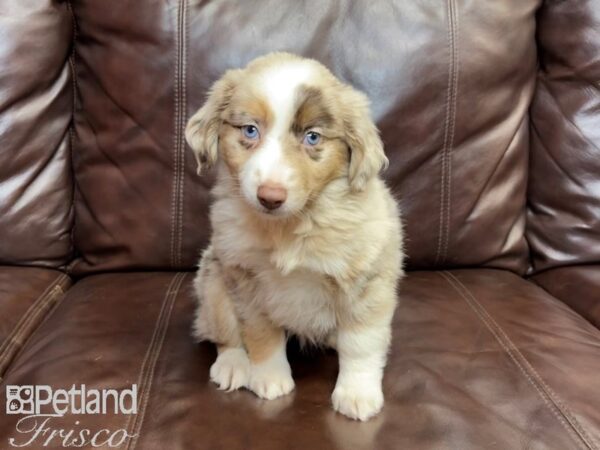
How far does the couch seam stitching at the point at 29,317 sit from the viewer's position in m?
1.52

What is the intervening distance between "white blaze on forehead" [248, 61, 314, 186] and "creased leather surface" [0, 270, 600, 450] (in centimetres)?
51

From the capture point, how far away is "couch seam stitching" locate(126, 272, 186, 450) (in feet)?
4.09

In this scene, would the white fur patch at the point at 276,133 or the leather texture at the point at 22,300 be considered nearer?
the white fur patch at the point at 276,133

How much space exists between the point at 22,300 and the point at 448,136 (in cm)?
133

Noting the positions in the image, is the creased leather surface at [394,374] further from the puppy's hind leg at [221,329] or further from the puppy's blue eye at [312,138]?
the puppy's blue eye at [312,138]

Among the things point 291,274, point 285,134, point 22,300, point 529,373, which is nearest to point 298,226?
point 291,274

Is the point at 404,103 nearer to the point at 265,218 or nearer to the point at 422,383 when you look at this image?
the point at 265,218

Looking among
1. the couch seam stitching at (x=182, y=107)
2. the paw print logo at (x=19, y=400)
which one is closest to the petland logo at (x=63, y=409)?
the paw print logo at (x=19, y=400)

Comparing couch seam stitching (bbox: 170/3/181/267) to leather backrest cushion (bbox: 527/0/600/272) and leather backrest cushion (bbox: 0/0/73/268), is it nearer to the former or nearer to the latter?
leather backrest cushion (bbox: 0/0/73/268)

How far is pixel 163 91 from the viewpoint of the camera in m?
1.86

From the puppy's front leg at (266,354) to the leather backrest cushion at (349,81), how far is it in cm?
57

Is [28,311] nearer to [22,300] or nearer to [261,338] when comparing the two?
[22,300]

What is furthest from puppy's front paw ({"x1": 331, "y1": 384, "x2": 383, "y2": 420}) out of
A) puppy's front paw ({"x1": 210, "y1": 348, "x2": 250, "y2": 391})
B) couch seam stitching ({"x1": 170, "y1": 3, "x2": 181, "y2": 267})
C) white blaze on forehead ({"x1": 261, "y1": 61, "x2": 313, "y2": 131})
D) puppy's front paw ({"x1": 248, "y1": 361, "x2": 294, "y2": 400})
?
couch seam stitching ({"x1": 170, "y1": 3, "x2": 181, "y2": 267})

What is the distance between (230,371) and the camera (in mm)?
1416
